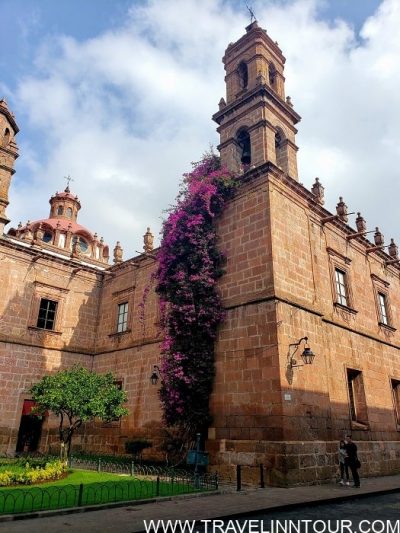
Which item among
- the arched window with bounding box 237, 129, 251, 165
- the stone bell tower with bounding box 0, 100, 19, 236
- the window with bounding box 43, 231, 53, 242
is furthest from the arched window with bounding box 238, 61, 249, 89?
the window with bounding box 43, 231, 53, 242

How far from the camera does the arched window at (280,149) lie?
15305 mm

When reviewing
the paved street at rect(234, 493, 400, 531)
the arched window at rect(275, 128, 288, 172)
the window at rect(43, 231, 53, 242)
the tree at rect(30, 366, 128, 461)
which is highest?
the window at rect(43, 231, 53, 242)

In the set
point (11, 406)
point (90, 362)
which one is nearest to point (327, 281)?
point (90, 362)

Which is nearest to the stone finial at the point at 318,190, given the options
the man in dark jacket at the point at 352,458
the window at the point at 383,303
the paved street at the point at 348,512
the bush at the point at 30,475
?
the window at the point at 383,303

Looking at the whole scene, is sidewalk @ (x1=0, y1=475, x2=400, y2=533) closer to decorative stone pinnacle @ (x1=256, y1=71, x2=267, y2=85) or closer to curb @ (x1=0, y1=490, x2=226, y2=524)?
curb @ (x1=0, y1=490, x2=226, y2=524)

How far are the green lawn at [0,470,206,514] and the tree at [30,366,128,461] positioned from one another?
1.72 m

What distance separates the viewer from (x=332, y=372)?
12672 millimetres

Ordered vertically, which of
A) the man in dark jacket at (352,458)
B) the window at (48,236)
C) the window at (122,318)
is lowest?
the man in dark jacket at (352,458)

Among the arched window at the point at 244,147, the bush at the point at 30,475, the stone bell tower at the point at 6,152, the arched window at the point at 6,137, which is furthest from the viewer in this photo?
the arched window at the point at 6,137

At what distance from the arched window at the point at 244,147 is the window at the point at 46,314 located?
10.3 metres

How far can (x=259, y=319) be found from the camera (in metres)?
11.5

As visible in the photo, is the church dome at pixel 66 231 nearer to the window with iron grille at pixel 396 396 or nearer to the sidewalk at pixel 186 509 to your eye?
the window with iron grille at pixel 396 396

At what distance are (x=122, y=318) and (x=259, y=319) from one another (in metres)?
8.72

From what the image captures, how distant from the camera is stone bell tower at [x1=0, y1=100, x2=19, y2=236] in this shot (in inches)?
685
